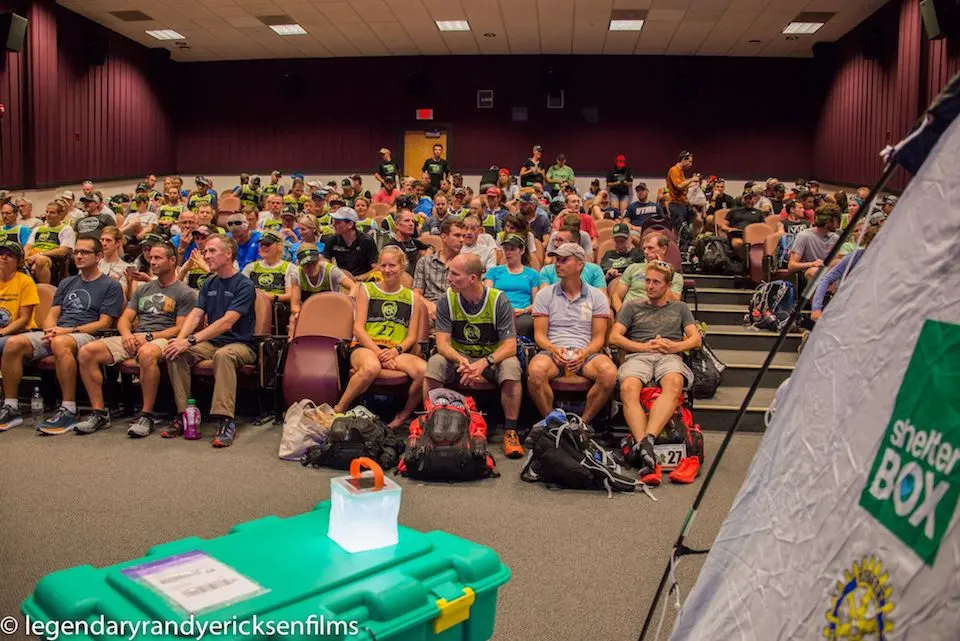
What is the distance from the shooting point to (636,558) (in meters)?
3.78

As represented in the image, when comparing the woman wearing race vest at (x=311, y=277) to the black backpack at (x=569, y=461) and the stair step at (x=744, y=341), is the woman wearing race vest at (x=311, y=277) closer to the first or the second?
the black backpack at (x=569, y=461)

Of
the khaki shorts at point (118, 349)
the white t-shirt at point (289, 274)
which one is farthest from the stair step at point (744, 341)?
the khaki shorts at point (118, 349)

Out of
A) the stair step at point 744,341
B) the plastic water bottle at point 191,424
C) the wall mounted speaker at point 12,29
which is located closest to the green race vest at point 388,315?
the plastic water bottle at point 191,424

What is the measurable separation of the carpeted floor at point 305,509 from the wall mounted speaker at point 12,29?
26.6 ft

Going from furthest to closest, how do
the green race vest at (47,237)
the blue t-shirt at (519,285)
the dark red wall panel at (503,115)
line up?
the dark red wall panel at (503,115) → the green race vest at (47,237) → the blue t-shirt at (519,285)

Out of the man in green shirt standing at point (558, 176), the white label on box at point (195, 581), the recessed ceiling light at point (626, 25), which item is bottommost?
the white label on box at point (195, 581)

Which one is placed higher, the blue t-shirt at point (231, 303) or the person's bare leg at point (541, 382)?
the blue t-shirt at point (231, 303)

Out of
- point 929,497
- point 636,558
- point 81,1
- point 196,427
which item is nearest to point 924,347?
point 929,497

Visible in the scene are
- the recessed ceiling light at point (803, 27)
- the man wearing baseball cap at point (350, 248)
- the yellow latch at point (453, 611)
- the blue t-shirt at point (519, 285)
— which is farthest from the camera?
the recessed ceiling light at point (803, 27)

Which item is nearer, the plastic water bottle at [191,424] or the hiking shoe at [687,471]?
the hiking shoe at [687,471]

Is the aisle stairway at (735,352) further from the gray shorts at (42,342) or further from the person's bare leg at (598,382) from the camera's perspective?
the gray shorts at (42,342)

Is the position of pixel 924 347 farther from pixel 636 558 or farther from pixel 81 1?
pixel 81 1

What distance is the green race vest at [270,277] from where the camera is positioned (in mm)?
6926

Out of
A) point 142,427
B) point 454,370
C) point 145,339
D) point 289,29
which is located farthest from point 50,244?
point 289,29
